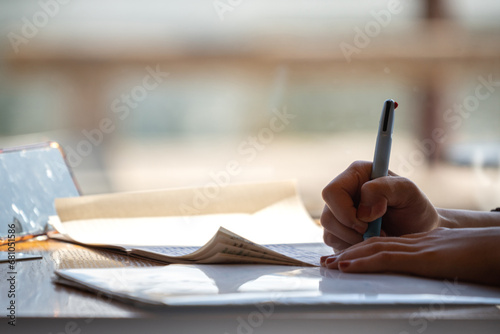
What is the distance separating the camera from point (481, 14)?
1403mm

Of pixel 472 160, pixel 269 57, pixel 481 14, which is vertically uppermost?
pixel 481 14

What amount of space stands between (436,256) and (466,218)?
28cm

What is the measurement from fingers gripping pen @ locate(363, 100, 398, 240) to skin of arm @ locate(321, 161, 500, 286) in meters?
0.01

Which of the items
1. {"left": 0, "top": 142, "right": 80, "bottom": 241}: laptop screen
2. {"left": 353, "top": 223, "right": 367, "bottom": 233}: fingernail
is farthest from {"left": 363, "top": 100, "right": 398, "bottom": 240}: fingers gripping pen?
{"left": 0, "top": 142, "right": 80, "bottom": 241}: laptop screen

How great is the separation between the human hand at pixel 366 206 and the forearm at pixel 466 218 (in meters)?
0.08

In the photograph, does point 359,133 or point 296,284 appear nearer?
point 296,284

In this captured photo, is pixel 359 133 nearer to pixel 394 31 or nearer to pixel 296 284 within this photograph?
pixel 394 31

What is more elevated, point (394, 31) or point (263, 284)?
point (394, 31)

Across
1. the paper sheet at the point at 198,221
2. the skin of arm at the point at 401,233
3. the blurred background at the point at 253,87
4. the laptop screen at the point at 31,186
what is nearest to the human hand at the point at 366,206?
the skin of arm at the point at 401,233

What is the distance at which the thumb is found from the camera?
1.95 feet

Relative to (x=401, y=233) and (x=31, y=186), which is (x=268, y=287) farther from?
(x=31, y=186)

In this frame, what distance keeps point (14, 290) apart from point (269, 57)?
3.35 feet

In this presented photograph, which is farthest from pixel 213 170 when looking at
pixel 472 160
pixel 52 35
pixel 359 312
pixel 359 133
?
pixel 359 312

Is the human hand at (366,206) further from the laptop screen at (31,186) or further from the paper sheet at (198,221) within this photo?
the laptop screen at (31,186)
